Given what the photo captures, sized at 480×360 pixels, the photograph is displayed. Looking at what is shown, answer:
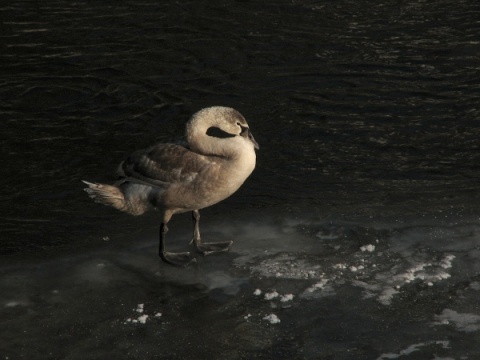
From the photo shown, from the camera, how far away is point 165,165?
6934 mm

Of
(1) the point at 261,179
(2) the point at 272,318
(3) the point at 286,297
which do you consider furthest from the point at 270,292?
(1) the point at 261,179

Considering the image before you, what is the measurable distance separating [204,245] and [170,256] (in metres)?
0.31

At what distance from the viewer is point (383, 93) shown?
1027 cm

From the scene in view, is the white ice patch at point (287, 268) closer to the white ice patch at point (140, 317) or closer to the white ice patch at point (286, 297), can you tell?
the white ice patch at point (286, 297)

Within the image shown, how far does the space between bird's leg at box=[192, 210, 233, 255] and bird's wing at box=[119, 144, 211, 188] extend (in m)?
0.45

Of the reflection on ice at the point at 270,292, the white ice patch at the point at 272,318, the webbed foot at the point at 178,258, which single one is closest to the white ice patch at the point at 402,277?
the reflection on ice at the point at 270,292

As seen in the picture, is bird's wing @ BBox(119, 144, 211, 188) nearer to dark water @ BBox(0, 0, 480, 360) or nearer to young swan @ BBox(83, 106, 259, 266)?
young swan @ BBox(83, 106, 259, 266)

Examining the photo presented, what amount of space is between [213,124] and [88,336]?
1.68m

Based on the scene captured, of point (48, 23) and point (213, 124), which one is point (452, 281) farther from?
point (48, 23)

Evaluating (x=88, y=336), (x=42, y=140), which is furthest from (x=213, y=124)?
(x=42, y=140)

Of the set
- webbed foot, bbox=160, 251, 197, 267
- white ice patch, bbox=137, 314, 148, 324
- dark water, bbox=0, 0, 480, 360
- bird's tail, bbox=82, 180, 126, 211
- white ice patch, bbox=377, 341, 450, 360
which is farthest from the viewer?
bird's tail, bbox=82, 180, 126, 211

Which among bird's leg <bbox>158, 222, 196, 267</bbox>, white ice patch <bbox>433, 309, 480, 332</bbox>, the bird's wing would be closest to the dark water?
white ice patch <bbox>433, 309, 480, 332</bbox>

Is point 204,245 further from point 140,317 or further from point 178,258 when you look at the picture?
point 140,317

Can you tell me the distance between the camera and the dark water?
20.1ft
